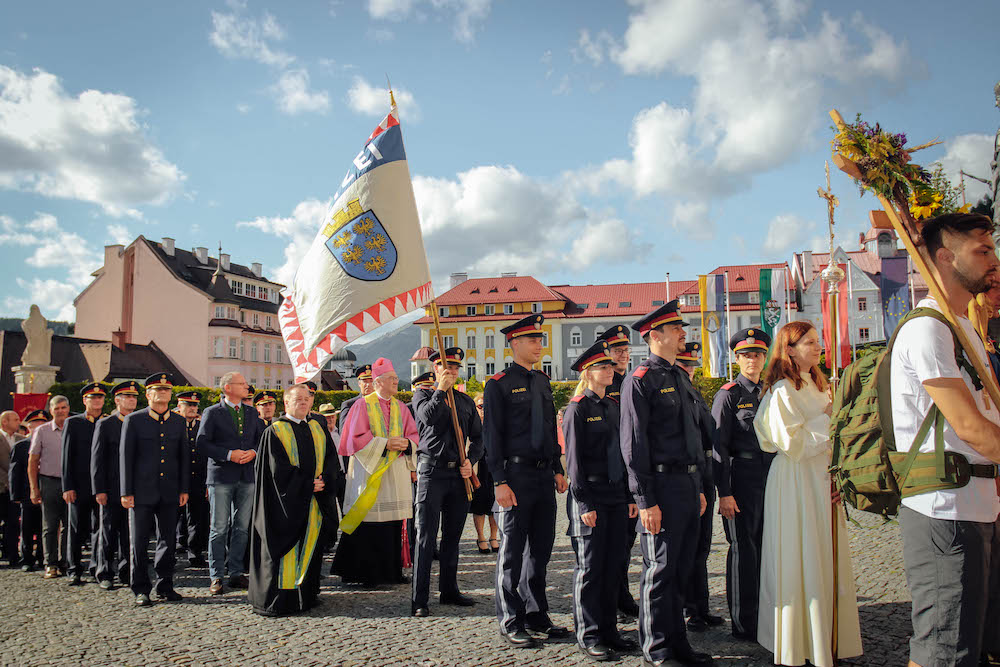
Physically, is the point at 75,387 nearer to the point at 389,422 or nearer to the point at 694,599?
the point at 389,422

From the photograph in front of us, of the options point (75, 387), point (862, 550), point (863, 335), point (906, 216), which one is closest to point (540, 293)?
point (863, 335)

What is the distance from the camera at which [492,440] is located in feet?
18.8

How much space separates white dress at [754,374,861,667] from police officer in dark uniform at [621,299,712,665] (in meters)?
0.49

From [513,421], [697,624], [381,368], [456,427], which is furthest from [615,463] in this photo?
[381,368]

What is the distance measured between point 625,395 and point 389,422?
144 inches

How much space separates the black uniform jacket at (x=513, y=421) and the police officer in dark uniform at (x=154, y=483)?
3.89 metres

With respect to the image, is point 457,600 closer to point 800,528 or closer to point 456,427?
point 456,427

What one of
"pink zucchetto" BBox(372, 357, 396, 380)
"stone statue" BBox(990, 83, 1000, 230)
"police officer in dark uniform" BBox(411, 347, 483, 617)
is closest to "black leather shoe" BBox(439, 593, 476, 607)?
"police officer in dark uniform" BBox(411, 347, 483, 617)

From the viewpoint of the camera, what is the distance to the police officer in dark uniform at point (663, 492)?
4.74m

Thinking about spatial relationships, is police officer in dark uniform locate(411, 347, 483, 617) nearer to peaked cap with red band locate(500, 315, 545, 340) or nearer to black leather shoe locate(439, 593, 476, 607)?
black leather shoe locate(439, 593, 476, 607)

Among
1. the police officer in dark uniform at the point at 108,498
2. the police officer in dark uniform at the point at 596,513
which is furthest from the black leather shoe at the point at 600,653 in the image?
the police officer in dark uniform at the point at 108,498

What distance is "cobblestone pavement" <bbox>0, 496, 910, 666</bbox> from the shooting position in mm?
5137

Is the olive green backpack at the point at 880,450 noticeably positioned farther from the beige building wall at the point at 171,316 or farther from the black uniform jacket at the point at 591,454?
the beige building wall at the point at 171,316

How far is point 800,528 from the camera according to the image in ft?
15.5
